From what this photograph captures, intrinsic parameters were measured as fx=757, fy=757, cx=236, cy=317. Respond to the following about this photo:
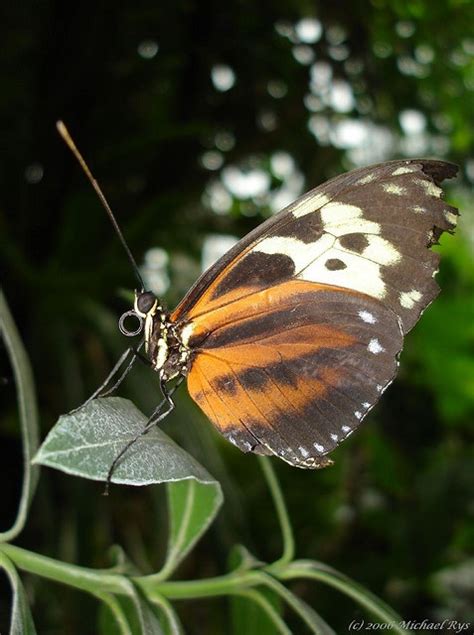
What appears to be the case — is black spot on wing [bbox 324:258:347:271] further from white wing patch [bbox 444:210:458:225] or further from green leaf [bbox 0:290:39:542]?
green leaf [bbox 0:290:39:542]

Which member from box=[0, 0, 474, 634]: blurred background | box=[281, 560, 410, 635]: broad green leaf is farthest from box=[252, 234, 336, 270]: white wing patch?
box=[0, 0, 474, 634]: blurred background

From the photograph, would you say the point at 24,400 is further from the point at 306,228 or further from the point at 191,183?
the point at 191,183

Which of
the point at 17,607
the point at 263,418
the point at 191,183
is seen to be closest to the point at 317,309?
the point at 263,418

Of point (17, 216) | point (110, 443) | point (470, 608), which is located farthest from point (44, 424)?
point (110, 443)

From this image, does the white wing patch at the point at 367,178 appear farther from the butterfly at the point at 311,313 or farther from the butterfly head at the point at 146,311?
the butterfly head at the point at 146,311

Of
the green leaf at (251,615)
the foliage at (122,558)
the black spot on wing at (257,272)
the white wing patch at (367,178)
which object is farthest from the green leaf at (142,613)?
the white wing patch at (367,178)
